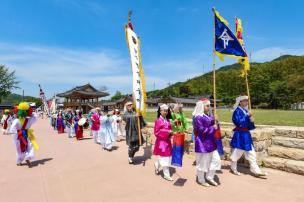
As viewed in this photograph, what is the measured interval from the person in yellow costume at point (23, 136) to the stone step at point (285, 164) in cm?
648

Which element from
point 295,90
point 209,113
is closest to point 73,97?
point 295,90

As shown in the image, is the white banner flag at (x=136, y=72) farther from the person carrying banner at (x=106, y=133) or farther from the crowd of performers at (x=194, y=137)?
the person carrying banner at (x=106, y=133)

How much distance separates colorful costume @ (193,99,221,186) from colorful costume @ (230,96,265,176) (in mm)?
861

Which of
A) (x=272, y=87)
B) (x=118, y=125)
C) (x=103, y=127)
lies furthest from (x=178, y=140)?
(x=272, y=87)

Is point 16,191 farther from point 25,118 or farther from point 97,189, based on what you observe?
point 25,118

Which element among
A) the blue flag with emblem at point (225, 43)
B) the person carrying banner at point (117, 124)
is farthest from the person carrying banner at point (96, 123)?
the blue flag with emblem at point (225, 43)

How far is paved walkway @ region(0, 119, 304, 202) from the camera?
4629 millimetres

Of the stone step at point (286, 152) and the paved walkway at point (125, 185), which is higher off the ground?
the stone step at point (286, 152)

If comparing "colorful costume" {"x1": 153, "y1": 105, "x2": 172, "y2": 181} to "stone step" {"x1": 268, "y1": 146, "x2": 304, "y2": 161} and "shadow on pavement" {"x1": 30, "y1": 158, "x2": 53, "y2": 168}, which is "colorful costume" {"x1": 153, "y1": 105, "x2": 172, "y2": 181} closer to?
"stone step" {"x1": 268, "y1": 146, "x2": 304, "y2": 161}

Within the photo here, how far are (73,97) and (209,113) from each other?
53134 mm

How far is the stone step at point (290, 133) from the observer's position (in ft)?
21.7

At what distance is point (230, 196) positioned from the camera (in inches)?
182

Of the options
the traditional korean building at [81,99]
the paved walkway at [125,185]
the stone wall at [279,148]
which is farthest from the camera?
the traditional korean building at [81,99]

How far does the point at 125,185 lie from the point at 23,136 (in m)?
3.83
